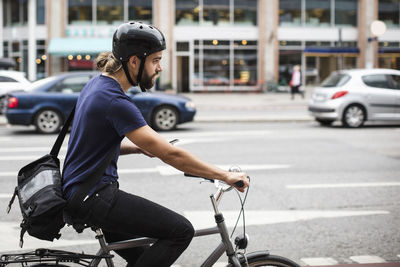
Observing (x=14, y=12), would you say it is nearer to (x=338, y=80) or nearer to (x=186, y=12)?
(x=186, y=12)

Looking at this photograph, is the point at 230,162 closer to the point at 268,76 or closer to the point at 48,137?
the point at 48,137

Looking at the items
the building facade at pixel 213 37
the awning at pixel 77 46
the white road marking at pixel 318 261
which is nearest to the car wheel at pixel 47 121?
the white road marking at pixel 318 261

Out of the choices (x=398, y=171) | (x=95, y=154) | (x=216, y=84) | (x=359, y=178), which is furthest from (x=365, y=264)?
(x=216, y=84)

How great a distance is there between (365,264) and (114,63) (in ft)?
10.1

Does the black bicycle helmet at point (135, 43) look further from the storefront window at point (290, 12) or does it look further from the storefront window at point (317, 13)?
the storefront window at point (317, 13)

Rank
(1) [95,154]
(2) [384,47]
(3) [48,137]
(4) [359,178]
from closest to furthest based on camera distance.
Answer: (1) [95,154] < (4) [359,178] < (3) [48,137] < (2) [384,47]

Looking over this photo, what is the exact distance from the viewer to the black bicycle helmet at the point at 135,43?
2902mm

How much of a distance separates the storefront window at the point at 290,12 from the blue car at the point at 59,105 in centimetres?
2475

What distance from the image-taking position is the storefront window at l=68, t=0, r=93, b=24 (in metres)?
36.6

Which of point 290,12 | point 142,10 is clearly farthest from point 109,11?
point 290,12

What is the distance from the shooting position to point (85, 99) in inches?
114

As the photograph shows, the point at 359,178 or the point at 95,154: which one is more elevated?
the point at 95,154

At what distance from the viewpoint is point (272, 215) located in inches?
262

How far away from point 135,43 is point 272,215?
4.15 meters
